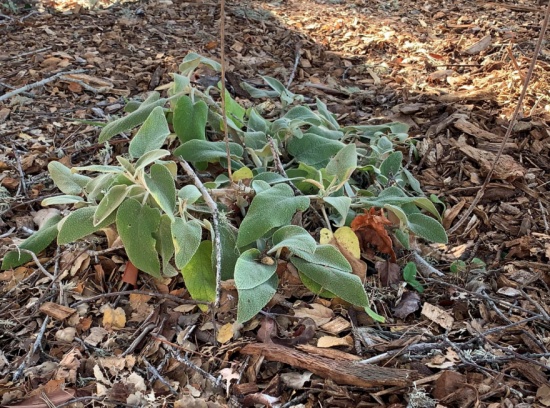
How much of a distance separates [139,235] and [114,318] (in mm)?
215

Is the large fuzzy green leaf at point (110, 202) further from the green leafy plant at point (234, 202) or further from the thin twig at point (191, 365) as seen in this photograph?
the thin twig at point (191, 365)

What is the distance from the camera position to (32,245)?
59.1 inches

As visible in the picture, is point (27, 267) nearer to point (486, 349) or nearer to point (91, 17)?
point (486, 349)

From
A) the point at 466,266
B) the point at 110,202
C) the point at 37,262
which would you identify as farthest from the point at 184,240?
the point at 466,266

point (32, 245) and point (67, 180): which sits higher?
point (67, 180)

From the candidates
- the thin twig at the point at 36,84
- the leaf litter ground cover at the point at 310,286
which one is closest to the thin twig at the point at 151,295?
the leaf litter ground cover at the point at 310,286

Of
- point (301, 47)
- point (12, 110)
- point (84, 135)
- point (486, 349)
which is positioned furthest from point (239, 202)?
point (301, 47)

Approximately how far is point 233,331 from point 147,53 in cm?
199

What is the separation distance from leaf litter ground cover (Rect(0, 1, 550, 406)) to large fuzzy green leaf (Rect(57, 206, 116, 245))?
108mm

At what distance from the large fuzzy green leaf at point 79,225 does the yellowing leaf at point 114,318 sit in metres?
0.20

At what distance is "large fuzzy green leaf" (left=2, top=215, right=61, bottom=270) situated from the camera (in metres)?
1.48

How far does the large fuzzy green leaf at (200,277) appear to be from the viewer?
135cm

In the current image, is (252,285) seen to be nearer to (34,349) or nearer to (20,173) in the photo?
(34,349)

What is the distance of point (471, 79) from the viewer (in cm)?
272
